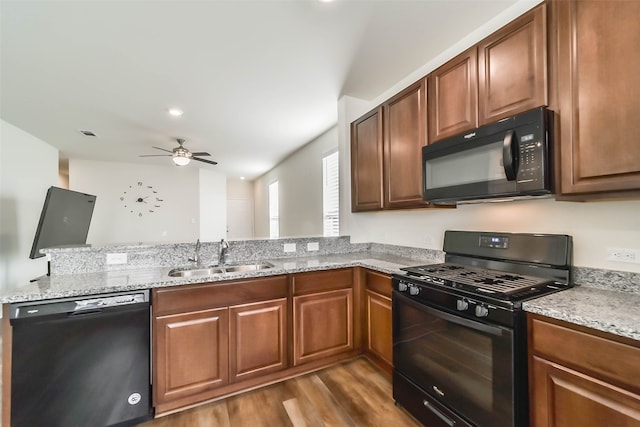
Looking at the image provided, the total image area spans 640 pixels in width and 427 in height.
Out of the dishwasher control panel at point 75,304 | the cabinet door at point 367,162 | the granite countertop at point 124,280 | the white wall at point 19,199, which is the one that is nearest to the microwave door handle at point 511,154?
the granite countertop at point 124,280

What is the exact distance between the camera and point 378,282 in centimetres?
218

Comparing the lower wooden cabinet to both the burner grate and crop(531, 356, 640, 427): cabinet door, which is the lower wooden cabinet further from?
crop(531, 356, 640, 427): cabinet door

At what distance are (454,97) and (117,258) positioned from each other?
281cm

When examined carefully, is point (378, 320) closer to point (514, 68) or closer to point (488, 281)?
point (488, 281)

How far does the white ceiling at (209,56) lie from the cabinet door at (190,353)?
2095 millimetres

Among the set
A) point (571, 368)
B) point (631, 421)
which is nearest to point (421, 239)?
point (571, 368)

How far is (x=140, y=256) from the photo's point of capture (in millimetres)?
2109

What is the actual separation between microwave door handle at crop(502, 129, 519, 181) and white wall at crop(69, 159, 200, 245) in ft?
22.3

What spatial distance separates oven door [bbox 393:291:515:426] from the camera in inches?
46.9

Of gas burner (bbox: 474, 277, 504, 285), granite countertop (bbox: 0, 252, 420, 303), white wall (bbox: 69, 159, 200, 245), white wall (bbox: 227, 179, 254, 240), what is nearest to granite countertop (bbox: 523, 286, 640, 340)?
gas burner (bbox: 474, 277, 504, 285)

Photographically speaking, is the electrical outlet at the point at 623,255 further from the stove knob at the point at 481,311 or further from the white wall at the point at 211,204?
the white wall at the point at 211,204

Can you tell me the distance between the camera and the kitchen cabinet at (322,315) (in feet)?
6.99

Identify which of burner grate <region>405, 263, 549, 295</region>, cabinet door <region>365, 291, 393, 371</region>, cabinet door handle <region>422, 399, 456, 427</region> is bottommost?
cabinet door handle <region>422, 399, 456, 427</region>

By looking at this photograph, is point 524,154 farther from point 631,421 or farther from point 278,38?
point 278,38
